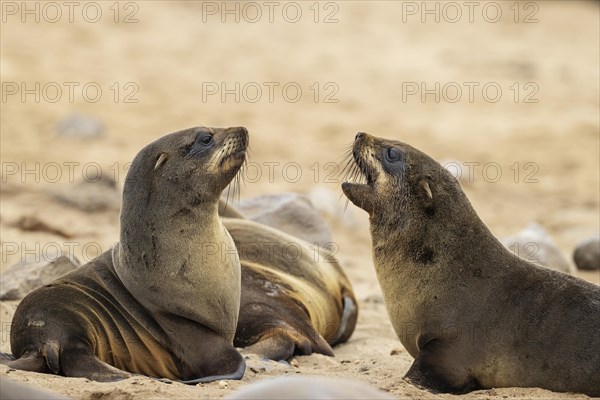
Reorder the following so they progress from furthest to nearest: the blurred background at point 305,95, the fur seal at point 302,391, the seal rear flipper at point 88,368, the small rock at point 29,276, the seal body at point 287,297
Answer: the blurred background at point 305,95, the small rock at point 29,276, the seal body at point 287,297, the seal rear flipper at point 88,368, the fur seal at point 302,391

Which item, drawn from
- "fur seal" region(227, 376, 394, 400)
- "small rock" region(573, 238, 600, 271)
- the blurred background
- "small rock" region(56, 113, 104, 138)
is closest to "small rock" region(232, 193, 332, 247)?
the blurred background

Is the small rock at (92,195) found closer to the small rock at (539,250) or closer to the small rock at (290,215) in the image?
the small rock at (290,215)

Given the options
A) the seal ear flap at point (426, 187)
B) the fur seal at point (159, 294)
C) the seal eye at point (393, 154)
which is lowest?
the fur seal at point (159, 294)

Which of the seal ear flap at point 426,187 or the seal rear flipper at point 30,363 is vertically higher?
the seal ear flap at point 426,187

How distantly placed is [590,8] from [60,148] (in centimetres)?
1292

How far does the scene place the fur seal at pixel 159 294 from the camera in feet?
17.4

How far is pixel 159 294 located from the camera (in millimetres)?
5371

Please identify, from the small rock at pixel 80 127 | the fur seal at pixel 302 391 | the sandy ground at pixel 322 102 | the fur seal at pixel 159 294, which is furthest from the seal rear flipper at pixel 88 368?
the small rock at pixel 80 127

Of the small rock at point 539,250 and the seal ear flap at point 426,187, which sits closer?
the seal ear flap at point 426,187

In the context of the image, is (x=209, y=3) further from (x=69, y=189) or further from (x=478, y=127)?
(x=69, y=189)

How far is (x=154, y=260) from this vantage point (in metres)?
5.38

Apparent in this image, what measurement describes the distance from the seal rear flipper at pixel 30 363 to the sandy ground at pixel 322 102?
2.46 feet

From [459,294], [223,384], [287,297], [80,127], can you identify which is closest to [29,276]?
[287,297]

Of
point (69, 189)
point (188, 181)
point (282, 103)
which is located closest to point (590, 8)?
point (282, 103)
